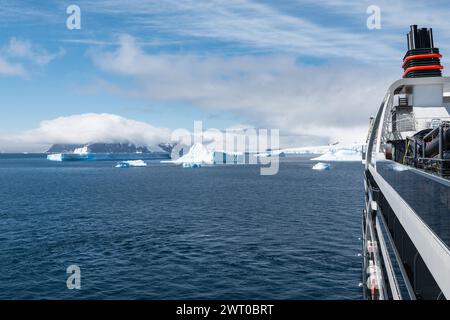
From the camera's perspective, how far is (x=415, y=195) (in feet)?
33.4

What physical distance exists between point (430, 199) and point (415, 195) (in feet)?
5.49

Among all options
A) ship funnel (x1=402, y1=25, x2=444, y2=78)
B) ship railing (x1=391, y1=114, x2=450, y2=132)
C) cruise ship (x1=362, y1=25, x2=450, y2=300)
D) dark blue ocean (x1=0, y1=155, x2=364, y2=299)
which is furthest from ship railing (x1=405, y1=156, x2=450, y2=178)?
ship funnel (x1=402, y1=25, x2=444, y2=78)

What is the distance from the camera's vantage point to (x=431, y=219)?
8.27 meters

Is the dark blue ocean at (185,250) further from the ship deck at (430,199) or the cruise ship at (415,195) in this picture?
the ship deck at (430,199)

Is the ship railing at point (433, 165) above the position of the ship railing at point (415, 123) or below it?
below

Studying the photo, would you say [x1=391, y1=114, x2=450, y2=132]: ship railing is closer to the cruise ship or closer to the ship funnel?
the cruise ship

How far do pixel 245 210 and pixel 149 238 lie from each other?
21465 millimetres

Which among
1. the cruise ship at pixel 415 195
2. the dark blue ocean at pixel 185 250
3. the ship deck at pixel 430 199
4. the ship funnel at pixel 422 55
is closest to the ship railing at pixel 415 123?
the cruise ship at pixel 415 195

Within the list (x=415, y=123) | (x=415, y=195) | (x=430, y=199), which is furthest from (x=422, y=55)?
(x=430, y=199)

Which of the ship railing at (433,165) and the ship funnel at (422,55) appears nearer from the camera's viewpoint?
the ship railing at (433,165)

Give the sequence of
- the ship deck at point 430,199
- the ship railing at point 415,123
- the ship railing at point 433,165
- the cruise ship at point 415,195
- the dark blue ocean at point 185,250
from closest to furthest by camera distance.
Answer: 1. the ship deck at point 430,199
2. the cruise ship at point 415,195
3. the ship railing at point 433,165
4. the dark blue ocean at point 185,250
5. the ship railing at point 415,123

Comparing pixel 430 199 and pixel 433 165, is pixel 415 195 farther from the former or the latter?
pixel 433 165

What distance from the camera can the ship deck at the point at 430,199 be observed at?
742 cm
